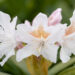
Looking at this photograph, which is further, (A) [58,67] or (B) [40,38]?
(A) [58,67]

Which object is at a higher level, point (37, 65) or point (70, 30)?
point (70, 30)

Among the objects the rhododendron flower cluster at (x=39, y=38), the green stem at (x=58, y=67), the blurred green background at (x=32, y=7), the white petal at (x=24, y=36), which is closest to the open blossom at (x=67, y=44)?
the rhododendron flower cluster at (x=39, y=38)

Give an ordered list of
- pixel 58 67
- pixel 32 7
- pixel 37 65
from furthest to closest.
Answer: pixel 32 7, pixel 58 67, pixel 37 65

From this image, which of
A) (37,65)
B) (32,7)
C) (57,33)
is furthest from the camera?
(32,7)

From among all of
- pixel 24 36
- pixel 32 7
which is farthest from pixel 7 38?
pixel 32 7

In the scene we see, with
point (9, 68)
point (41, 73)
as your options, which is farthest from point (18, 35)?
point (9, 68)

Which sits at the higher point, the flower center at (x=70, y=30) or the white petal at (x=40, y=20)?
the white petal at (x=40, y=20)

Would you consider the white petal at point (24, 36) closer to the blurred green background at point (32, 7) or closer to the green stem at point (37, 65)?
the green stem at point (37, 65)

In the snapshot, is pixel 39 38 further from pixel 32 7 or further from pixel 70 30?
pixel 32 7

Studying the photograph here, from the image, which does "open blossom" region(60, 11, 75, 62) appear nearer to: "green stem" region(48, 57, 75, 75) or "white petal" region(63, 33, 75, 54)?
"white petal" region(63, 33, 75, 54)
